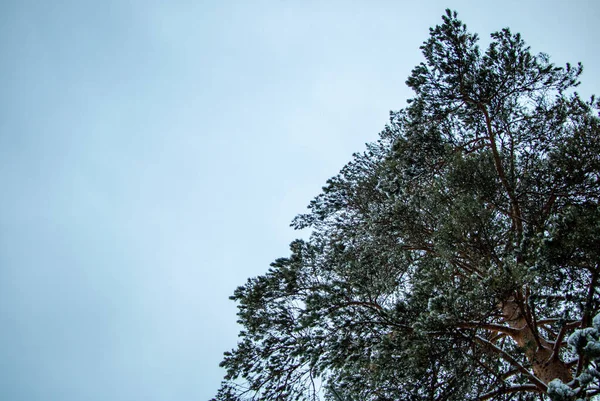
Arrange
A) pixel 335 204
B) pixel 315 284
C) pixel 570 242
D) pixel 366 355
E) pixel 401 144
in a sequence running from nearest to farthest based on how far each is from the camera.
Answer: pixel 570 242
pixel 366 355
pixel 315 284
pixel 401 144
pixel 335 204

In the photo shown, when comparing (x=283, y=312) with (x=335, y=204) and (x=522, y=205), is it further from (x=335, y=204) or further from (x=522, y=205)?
(x=522, y=205)

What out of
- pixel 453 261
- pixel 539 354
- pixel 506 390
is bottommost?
pixel 506 390

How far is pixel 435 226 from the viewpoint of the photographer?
6.39m

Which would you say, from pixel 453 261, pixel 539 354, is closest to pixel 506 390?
pixel 539 354

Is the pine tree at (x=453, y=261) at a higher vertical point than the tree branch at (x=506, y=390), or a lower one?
higher

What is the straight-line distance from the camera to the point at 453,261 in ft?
19.1

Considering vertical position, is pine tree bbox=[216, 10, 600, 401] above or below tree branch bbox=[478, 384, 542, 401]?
above

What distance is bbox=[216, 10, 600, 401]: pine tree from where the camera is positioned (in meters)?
4.57

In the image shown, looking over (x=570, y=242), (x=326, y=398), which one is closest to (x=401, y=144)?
(x=570, y=242)

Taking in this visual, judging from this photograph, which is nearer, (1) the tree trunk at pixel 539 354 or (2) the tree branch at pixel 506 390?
(2) the tree branch at pixel 506 390

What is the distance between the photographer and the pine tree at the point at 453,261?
4566 mm

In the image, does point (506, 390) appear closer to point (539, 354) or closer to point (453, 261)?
point (539, 354)

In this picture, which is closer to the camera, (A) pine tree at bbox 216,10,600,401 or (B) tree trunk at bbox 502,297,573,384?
(A) pine tree at bbox 216,10,600,401

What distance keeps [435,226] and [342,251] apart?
1852mm
